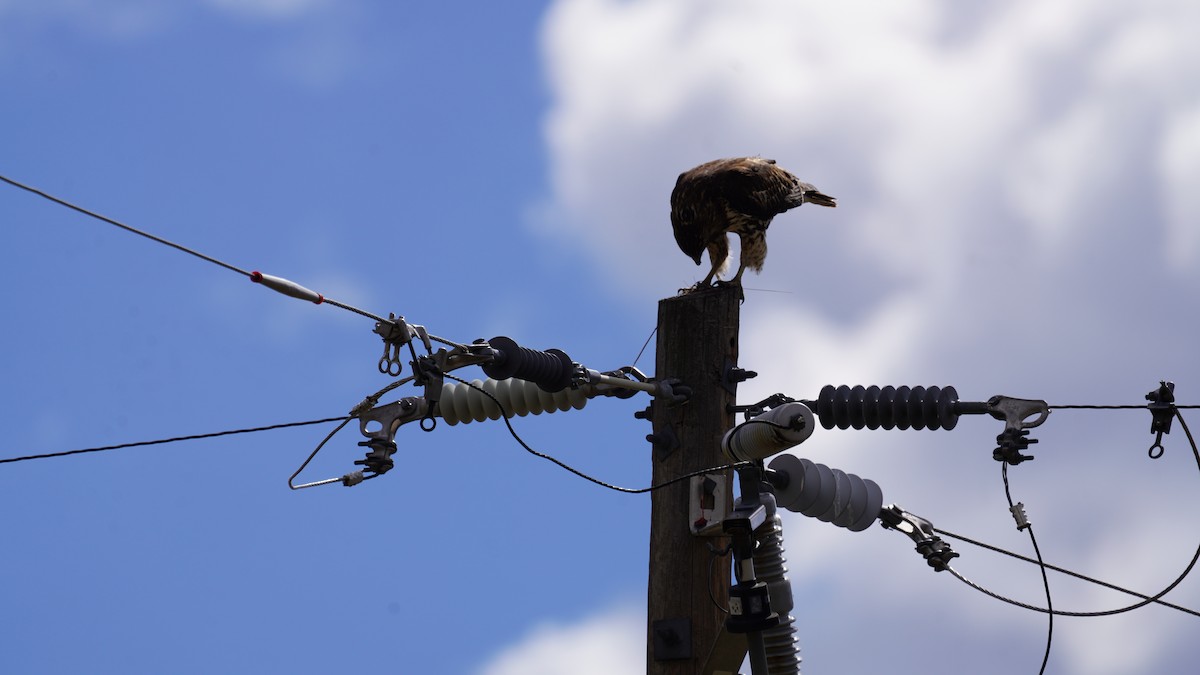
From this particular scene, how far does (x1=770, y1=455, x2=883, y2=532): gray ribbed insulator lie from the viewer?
716 centimetres

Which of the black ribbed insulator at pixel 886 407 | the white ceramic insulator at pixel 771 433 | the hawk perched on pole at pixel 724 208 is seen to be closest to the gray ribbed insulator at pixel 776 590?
the white ceramic insulator at pixel 771 433

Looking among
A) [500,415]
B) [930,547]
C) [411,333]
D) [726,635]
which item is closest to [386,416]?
[411,333]

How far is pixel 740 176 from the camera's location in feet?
34.0

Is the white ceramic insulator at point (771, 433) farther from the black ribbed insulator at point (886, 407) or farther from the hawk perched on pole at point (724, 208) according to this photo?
the hawk perched on pole at point (724, 208)

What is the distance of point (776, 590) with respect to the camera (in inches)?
258

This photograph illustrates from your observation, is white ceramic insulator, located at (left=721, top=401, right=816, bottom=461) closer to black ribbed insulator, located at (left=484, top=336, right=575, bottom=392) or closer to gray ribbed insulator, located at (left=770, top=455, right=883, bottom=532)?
gray ribbed insulator, located at (left=770, top=455, right=883, bottom=532)

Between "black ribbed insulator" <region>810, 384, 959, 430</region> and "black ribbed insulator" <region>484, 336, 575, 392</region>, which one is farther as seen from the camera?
"black ribbed insulator" <region>810, 384, 959, 430</region>

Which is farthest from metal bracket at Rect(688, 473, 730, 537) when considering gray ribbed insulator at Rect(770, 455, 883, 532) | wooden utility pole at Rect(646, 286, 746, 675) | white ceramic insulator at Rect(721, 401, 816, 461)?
white ceramic insulator at Rect(721, 401, 816, 461)

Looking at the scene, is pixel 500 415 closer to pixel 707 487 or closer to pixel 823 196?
pixel 707 487

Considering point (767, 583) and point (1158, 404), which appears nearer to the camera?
point (767, 583)

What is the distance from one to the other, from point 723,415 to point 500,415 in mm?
1222

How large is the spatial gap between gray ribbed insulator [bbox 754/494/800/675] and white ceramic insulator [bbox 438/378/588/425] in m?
1.73

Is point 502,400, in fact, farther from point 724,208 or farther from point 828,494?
point 724,208

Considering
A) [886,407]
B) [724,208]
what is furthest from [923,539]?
[724,208]
